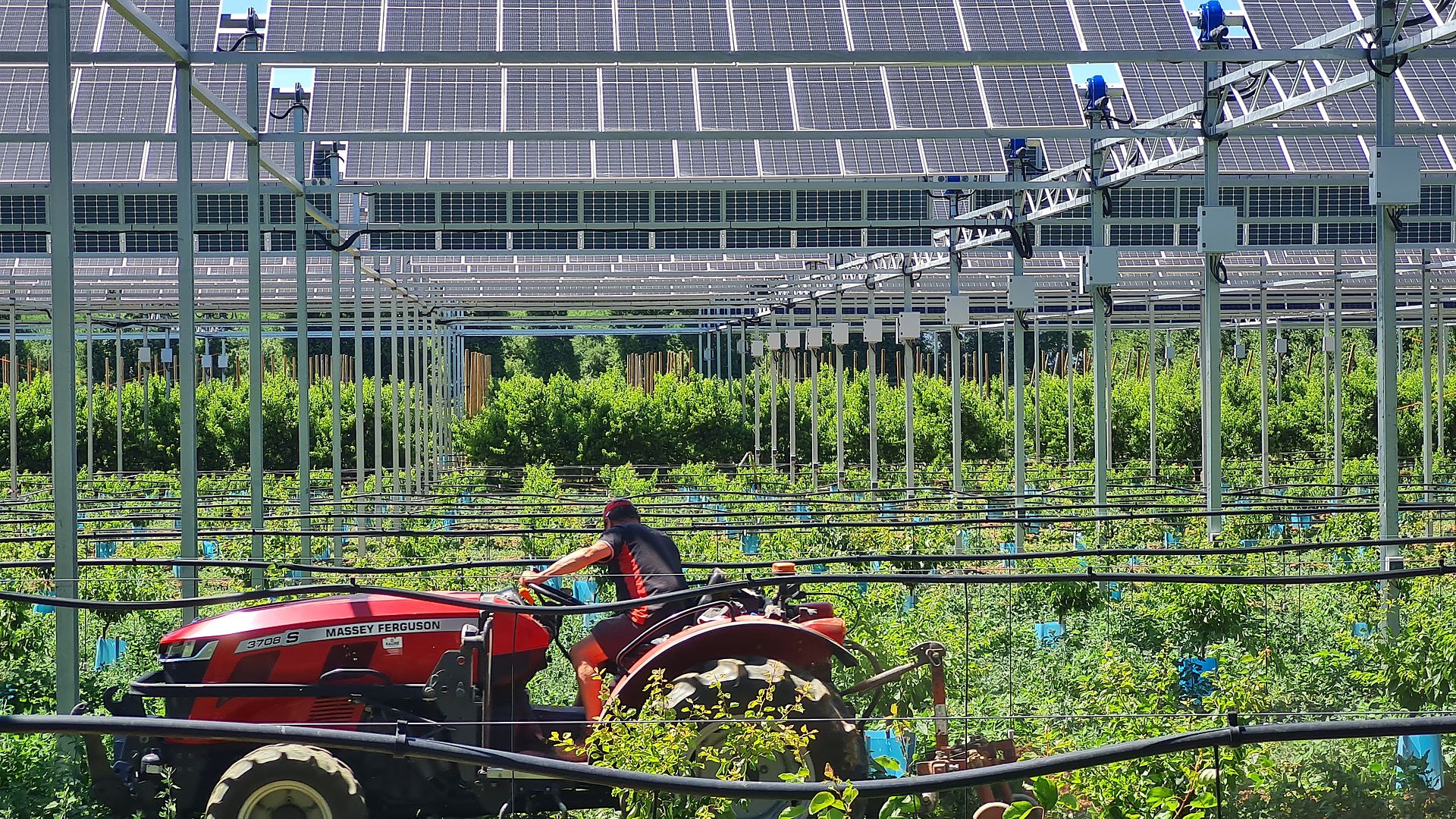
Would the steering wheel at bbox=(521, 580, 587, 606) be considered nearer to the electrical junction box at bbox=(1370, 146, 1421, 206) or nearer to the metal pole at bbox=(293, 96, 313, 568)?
the electrical junction box at bbox=(1370, 146, 1421, 206)

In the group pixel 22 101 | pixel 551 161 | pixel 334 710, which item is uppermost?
pixel 22 101

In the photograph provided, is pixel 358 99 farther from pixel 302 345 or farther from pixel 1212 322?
pixel 1212 322

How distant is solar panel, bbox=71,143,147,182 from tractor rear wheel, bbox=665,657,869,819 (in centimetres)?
1043

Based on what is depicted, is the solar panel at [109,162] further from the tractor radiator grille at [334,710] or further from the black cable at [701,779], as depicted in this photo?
the black cable at [701,779]

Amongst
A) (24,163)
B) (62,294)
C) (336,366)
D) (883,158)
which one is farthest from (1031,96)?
(62,294)

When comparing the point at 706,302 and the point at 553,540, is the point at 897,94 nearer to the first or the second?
the point at 553,540

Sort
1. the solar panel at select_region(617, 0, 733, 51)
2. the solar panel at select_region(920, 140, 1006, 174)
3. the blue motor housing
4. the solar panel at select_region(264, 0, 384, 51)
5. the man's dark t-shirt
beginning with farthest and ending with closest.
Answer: the solar panel at select_region(920, 140, 1006, 174) → the solar panel at select_region(264, 0, 384, 51) → the solar panel at select_region(617, 0, 733, 51) → the blue motor housing → the man's dark t-shirt

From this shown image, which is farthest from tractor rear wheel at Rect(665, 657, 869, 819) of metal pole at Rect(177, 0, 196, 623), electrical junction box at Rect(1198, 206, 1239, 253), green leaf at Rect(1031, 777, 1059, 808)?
electrical junction box at Rect(1198, 206, 1239, 253)

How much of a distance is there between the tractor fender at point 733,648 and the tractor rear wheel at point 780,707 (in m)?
0.22

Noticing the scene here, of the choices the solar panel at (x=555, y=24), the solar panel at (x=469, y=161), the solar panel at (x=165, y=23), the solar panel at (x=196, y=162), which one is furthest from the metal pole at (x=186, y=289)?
the solar panel at (x=165, y=23)

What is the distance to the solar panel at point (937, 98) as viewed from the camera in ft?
46.2

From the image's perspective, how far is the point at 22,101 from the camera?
48.4 ft

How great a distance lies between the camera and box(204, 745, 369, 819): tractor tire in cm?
636

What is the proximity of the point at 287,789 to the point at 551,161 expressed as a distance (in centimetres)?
959
